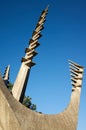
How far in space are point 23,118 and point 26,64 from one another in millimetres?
3952

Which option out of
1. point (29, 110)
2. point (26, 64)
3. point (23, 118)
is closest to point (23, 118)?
point (23, 118)

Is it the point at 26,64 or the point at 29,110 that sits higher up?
the point at 26,64

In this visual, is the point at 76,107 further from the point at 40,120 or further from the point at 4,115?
the point at 4,115

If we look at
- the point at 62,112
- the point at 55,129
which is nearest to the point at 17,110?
the point at 55,129

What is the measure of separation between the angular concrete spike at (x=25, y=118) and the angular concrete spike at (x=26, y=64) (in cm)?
166

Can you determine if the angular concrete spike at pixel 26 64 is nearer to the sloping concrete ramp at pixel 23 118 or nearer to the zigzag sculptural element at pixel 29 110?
the zigzag sculptural element at pixel 29 110

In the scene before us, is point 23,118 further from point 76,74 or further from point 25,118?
point 76,74

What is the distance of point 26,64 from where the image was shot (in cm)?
911

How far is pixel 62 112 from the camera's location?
7.71 meters

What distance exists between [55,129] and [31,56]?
366 cm

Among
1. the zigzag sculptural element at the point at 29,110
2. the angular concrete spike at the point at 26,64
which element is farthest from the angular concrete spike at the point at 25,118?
the angular concrete spike at the point at 26,64

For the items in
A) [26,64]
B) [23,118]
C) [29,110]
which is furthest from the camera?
[26,64]

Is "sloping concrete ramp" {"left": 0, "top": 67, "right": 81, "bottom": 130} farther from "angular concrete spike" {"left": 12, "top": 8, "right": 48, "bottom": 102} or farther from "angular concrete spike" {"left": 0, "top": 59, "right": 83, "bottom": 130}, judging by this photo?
"angular concrete spike" {"left": 12, "top": 8, "right": 48, "bottom": 102}

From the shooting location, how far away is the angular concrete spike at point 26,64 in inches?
321
